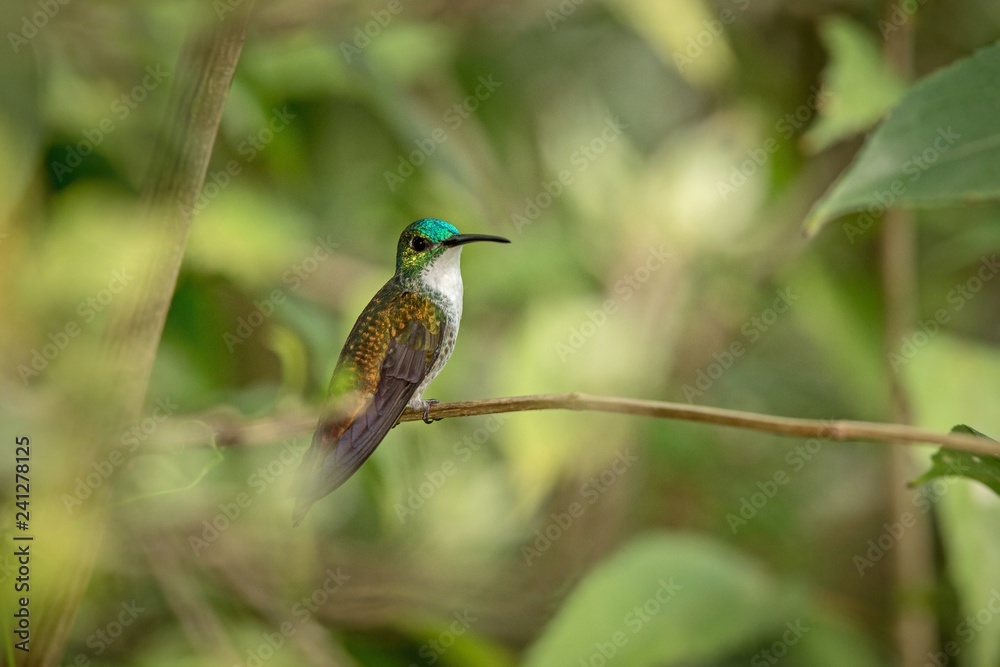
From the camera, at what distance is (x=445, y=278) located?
2.82 ft

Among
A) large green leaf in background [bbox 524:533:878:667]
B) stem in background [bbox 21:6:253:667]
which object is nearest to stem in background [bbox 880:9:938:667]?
large green leaf in background [bbox 524:533:878:667]

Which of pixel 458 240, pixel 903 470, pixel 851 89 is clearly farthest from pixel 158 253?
pixel 903 470

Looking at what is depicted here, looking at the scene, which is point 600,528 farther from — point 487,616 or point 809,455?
point 809,455

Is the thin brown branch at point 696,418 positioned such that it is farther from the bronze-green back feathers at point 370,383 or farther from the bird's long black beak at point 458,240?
the bird's long black beak at point 458,240

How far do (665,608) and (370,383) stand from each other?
1040 mm

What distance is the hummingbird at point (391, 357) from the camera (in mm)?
605

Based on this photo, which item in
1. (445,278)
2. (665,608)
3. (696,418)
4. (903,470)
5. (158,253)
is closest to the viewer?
(158,253)

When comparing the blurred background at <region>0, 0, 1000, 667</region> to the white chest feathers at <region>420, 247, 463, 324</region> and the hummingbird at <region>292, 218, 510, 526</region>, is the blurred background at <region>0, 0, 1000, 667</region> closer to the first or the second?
the hummingbird at <region>292, 218, 510, 526</region>

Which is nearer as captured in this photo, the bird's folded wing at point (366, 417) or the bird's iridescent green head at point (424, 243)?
the bird's folded wing at point (366, 417)

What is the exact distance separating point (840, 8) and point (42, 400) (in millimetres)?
2003

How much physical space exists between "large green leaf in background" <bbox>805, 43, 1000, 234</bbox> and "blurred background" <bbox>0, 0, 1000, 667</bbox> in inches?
21.6

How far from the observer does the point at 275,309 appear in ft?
3.65

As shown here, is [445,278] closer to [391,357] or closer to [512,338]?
[391,357]

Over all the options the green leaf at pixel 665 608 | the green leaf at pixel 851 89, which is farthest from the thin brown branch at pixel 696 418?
the green leaf at pixel 851 89
